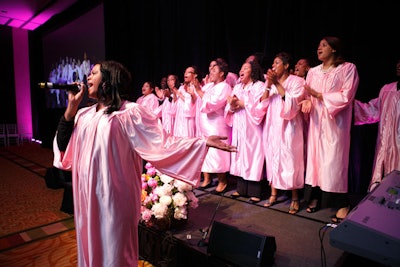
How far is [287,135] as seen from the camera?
3.34m

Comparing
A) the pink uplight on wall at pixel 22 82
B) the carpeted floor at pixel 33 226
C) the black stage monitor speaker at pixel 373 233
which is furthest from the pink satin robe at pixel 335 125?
the pink uplight on wall at pixel 22 82

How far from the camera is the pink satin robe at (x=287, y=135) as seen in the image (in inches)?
127

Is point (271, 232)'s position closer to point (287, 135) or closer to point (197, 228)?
point (197, 228)

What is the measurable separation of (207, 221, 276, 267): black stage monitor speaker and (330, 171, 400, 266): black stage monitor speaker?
2.55 feet

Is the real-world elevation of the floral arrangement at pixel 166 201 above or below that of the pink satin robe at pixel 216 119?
below

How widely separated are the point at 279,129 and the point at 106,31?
6.22 m

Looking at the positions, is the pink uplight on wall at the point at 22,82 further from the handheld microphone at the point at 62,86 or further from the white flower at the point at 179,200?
the handheld microphone at the point at 62,86

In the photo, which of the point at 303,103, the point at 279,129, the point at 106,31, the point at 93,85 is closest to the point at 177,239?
the point at 93,85

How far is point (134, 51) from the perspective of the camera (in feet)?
25.1

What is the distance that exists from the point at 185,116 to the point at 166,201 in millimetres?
2500

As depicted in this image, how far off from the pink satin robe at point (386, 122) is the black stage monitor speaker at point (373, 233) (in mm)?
1997

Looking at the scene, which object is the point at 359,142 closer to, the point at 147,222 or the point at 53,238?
the point at 147,222

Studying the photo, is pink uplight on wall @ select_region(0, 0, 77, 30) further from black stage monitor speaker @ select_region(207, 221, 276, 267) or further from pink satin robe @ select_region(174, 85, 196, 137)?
black stage monitor speaker @ select_region(207, 221, 276, 267)

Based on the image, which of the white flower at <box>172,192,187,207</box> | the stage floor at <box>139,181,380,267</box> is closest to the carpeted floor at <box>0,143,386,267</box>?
the stage floor at <box>139,181,380,267</box>
